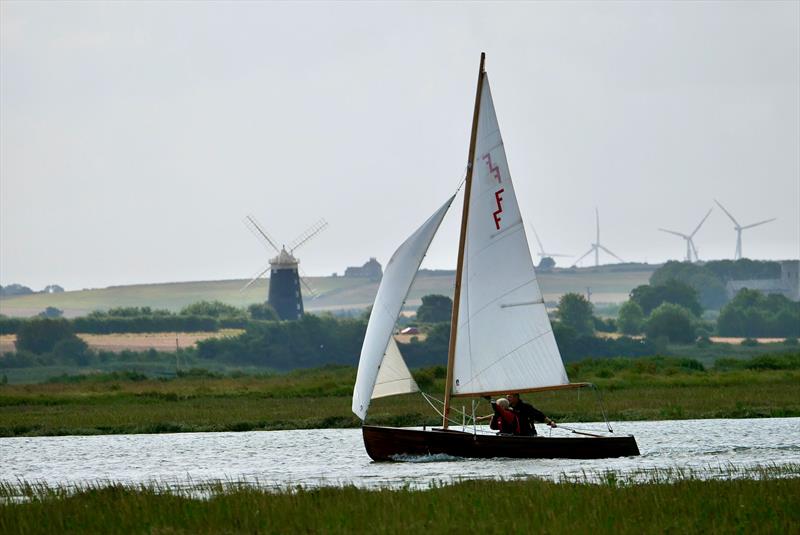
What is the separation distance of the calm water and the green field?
2.85m

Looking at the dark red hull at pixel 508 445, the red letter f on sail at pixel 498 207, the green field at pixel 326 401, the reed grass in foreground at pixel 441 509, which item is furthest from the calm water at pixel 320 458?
the red letter f on sail at pixel 498 207

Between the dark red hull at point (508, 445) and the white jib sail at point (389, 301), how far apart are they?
5.80ft

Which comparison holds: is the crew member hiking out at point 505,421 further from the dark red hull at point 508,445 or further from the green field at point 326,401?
the green field at point 326,401

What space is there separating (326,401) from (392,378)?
31.1 metres

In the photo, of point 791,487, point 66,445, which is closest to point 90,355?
point 66,445

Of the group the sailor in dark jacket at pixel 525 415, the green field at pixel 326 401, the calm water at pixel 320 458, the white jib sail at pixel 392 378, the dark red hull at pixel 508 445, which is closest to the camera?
the calm water at pixel 320 458

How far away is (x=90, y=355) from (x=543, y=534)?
169m

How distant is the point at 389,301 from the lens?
39.8 metres

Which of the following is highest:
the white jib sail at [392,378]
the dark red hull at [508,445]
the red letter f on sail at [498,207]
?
the red letter f on sail at [498,207]

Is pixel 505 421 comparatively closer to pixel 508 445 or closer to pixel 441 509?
pixel 508 445

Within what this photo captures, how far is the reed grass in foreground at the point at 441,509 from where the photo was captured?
2689 cm

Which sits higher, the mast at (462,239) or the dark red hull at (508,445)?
the mast at (462,239)

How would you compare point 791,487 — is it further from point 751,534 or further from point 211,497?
point 211,497

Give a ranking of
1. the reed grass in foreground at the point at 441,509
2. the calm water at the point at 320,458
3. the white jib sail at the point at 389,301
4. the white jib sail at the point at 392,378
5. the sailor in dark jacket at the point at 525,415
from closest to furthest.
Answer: the reed grass in foreground at the point at 441,509
the calm water at the point at 320,458
the white jib sail at the point at 389,301
the white jib sail at the point at 392,378
the sailor in dark jacket at the point at 525,415
